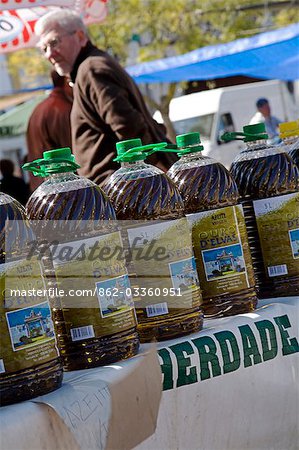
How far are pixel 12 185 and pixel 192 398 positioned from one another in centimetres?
926

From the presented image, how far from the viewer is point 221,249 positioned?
280cm

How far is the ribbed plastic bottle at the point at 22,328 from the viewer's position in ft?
7.18

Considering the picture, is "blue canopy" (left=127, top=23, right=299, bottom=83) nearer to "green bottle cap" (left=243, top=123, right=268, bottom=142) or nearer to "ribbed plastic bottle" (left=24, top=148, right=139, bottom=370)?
"green bottle cap" (left=243, top=123, right=268, bottom=142)

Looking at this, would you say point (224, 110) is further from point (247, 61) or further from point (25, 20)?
point (25, 20)

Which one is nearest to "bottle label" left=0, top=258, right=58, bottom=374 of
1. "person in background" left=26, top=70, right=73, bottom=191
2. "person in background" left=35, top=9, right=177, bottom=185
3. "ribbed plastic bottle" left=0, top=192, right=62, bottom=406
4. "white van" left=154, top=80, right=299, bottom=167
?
"ribbed plastic bottle" left=0, top=192, right=62, bottom=406

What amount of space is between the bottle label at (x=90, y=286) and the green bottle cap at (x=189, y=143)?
619 millimetres

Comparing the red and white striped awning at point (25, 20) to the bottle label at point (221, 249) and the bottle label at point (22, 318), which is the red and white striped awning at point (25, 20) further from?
the bottle label at point (22, 318)

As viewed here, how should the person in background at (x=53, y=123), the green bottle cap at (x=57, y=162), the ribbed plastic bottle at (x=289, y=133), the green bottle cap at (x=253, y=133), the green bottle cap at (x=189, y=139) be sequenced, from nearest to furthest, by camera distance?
the green bottle cap at (x=57, y=162) → the green bottle cap at (x=189, y=139) → the green bottle cap at (x=253, y=133) → the ribbed plastic bottle at (x=289, y=133) → the person in background at (x=53, y=123)

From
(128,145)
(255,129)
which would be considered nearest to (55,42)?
(255,129)

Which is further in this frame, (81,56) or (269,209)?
(81,56)

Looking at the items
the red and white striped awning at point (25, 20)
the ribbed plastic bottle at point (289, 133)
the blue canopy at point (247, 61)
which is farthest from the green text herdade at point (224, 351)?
the blue canopy at point (247, 61)

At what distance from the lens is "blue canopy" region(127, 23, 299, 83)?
13.1 meters

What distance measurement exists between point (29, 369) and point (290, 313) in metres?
1.03

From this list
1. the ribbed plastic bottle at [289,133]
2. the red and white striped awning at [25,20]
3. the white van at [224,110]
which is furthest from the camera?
the white van at [224,110]
